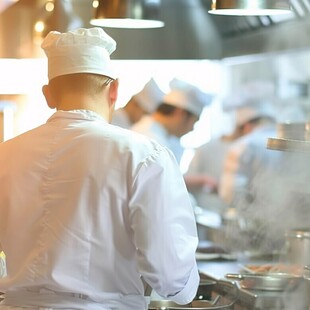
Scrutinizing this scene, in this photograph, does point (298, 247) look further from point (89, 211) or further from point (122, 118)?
point (122, 118)

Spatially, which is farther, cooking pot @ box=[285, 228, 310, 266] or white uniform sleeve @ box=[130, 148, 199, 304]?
cooking pot @ box=[285, 228, 310, 266]

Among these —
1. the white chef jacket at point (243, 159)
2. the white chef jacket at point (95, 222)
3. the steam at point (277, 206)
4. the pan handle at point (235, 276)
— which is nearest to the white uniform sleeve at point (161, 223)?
the white chef jacket at point (95, 222)

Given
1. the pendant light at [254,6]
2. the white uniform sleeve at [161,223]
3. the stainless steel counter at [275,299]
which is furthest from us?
the pendant light at [254,6]

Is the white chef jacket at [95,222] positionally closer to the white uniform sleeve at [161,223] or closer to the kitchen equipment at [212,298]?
the white uniform sleeve at [161,223]

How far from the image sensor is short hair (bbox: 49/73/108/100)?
87.0 inches

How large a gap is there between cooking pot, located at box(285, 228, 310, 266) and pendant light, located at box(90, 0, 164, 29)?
1025 mm

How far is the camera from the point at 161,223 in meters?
2.07

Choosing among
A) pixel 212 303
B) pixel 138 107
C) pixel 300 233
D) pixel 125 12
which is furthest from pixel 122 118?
pixel 212 303

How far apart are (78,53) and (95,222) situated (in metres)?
0.43

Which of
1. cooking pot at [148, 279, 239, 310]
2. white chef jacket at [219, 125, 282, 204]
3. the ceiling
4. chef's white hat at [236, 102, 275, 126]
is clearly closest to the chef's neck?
cooking pot at [148, 279, 239, 310]

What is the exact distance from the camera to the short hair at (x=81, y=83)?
7.25 feet

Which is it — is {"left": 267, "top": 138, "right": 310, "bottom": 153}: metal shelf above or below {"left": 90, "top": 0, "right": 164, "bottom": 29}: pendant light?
below

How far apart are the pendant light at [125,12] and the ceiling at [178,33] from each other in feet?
6.91

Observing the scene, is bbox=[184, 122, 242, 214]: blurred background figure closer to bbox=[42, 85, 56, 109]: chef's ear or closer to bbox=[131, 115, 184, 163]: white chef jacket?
bbox=[131, 115, 184, 163]: white chef jacket
